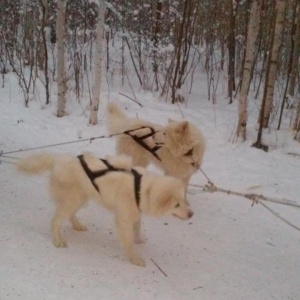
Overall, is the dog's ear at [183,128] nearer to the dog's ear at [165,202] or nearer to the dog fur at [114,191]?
the dog fur at [114,191]

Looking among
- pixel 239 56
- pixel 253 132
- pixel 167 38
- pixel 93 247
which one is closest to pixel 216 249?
pixel 93 247

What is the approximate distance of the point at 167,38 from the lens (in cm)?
924

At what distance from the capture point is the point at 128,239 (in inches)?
119

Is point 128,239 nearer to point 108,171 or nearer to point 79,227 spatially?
point 108,171

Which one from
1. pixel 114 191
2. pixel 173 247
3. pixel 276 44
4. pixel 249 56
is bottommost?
pixel 173 247

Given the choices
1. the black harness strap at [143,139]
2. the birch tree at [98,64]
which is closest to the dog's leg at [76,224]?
the black harness strap at [143,139]

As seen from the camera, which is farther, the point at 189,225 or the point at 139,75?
the point at 139,75

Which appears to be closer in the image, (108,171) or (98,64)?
(108,171)

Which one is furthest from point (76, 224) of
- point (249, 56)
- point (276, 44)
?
point (276, 44)

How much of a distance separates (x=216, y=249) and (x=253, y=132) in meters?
3.68

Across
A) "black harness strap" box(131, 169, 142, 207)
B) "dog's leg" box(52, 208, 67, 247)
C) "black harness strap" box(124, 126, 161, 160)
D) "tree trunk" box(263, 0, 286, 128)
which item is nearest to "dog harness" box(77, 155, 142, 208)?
"black harness strap" box(131, 169, 142, 207)

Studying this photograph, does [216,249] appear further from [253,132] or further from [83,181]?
[253,132]

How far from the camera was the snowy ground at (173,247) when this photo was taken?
277 cm

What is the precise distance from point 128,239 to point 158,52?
6507mm
